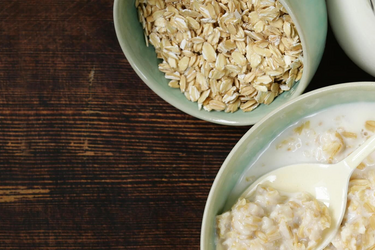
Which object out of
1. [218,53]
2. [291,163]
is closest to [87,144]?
[218,53]

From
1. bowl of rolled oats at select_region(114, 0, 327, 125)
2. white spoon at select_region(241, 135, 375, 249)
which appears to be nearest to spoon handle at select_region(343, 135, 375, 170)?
white spoon at select_region(241, 135, 375, 249)

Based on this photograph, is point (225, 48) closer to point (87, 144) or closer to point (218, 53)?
point (218, 53)

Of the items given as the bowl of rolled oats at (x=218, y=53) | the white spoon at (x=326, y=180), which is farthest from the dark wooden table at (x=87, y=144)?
the white spoon at (x=326, y=180)

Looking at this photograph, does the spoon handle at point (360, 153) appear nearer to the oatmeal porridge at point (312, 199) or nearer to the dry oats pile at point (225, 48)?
the oatmeal porridge at point (312, 199)

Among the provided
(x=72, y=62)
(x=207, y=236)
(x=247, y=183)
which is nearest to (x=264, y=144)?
(x=247, y=183)

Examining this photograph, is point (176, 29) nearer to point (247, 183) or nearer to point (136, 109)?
point (136, 109)

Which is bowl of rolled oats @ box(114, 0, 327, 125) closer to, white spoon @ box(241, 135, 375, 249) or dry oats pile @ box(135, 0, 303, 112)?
dry oats pile @ box(135, 0, 303, 112)
